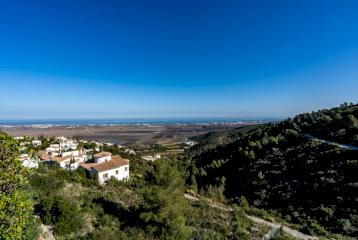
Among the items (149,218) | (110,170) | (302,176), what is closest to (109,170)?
(110,170)

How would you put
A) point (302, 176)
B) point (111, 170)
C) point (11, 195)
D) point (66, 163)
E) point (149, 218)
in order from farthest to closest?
point (66, 163) → point (111, 170) → point (302, 176) → point (149, 218) → point (11, 195)

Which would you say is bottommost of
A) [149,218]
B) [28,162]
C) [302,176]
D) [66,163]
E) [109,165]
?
[302,176]

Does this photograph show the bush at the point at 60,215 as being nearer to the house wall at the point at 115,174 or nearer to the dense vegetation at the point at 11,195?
the dense vegetation at the point at 11,195

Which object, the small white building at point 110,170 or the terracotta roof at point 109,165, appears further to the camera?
the terracotta roof at point 109,165

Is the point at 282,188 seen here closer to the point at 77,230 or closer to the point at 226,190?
the point at 226,190

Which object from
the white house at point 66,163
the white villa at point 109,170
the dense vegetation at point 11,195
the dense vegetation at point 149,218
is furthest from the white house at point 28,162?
the white villa at point 109,170

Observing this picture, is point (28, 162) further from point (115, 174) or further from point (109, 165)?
point (115, 174)
